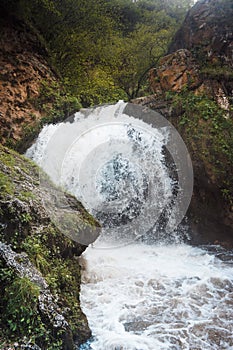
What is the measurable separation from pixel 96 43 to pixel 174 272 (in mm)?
11222

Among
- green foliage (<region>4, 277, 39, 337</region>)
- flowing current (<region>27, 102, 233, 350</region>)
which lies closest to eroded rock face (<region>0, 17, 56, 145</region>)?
flowing current (<region>27, 102, 233, 350</region>)

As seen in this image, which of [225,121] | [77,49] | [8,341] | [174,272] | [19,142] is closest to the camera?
[8,341]

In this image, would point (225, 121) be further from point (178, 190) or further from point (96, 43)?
point (96, 43)

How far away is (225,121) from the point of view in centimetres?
870

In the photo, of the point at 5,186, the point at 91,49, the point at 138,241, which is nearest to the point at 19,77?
the point at 91,49

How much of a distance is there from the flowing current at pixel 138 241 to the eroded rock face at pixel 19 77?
41.3 inches

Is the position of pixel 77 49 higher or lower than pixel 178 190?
higher

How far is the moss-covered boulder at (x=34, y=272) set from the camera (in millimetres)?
3205

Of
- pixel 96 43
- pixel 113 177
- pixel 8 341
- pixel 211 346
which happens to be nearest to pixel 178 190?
pixel 113 177

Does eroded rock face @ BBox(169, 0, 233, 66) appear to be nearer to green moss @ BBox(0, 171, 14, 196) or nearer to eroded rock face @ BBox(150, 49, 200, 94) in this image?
eroded rock face @ BBox(150, 49, 200, 94)

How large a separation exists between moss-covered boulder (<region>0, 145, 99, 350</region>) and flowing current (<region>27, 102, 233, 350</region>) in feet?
2.07

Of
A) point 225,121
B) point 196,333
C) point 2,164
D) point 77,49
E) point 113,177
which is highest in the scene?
point 77,49

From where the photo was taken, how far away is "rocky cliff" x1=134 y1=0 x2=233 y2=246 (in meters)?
8.27

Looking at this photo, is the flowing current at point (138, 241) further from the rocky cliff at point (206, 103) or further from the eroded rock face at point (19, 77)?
the eroded rock face at point (19, 77)
